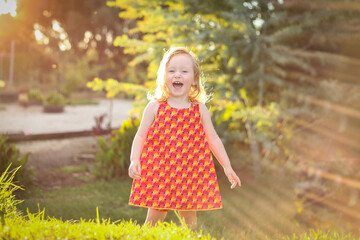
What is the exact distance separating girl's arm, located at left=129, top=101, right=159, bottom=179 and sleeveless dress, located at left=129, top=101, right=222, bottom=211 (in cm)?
4

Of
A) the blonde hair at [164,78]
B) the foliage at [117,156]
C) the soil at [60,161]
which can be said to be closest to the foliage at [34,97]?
the soil at [60,161]

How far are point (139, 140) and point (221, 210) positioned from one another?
2.17 meters

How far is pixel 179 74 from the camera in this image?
8.72 ft

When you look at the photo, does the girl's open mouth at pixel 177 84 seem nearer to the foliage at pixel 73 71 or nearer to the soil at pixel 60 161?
the soil at pixel 60 161

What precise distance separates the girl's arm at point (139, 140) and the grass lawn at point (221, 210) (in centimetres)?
105

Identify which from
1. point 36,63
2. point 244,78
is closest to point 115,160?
point 244,78

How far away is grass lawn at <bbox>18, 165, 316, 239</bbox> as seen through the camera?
3916mm

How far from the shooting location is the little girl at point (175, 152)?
260cm

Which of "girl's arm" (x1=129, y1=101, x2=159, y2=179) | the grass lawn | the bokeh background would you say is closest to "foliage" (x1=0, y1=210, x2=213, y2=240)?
"girl's arm" (x1=129, y1=101, x2=159, y2=179)

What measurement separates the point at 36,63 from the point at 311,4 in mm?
19441

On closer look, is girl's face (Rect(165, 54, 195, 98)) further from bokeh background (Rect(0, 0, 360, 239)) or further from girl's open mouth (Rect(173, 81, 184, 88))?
bokeh background (Rect(0, 0, 360, 239))

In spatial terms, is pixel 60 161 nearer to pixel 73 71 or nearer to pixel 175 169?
pixel 175 169

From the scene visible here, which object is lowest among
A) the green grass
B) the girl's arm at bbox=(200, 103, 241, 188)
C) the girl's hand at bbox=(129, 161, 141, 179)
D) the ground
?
the ground

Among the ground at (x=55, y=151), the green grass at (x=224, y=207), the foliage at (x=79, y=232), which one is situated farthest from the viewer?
the ground at (x=55, y=151)
